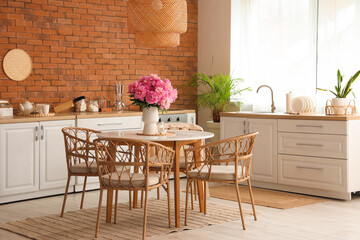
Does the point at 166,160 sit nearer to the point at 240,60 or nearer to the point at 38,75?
the point at 38,75

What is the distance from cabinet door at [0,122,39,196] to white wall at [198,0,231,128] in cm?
294

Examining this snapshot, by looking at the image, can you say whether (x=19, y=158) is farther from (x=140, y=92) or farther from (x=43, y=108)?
(x=140, y=92)

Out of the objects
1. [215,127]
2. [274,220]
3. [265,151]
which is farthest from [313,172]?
[215,127]

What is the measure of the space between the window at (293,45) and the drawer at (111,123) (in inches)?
65.6

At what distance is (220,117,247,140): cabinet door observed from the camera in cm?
644

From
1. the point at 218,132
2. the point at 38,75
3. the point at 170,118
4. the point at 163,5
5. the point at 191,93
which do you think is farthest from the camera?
the point at 191,93

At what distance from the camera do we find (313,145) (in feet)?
18.8

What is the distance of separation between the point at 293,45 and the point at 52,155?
3.13 m

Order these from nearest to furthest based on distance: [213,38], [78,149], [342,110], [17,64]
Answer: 1. [78,149]
2. [342,110]
3. [17,64]
4. [213,38]

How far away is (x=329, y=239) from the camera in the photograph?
161 inches

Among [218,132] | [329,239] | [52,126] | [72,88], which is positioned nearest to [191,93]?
[218,132]

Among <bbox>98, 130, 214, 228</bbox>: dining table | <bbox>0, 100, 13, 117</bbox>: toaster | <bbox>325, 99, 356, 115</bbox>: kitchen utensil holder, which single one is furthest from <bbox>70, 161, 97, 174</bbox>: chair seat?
<bbox>325, 99, 356, 115</bbox>: kitchen utensil holder

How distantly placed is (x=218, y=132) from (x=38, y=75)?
2480 mm

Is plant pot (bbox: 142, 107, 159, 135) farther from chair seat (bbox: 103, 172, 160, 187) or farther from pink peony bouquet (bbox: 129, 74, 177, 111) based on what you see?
chair seat (bbox: 103, 172, 160, 187)
